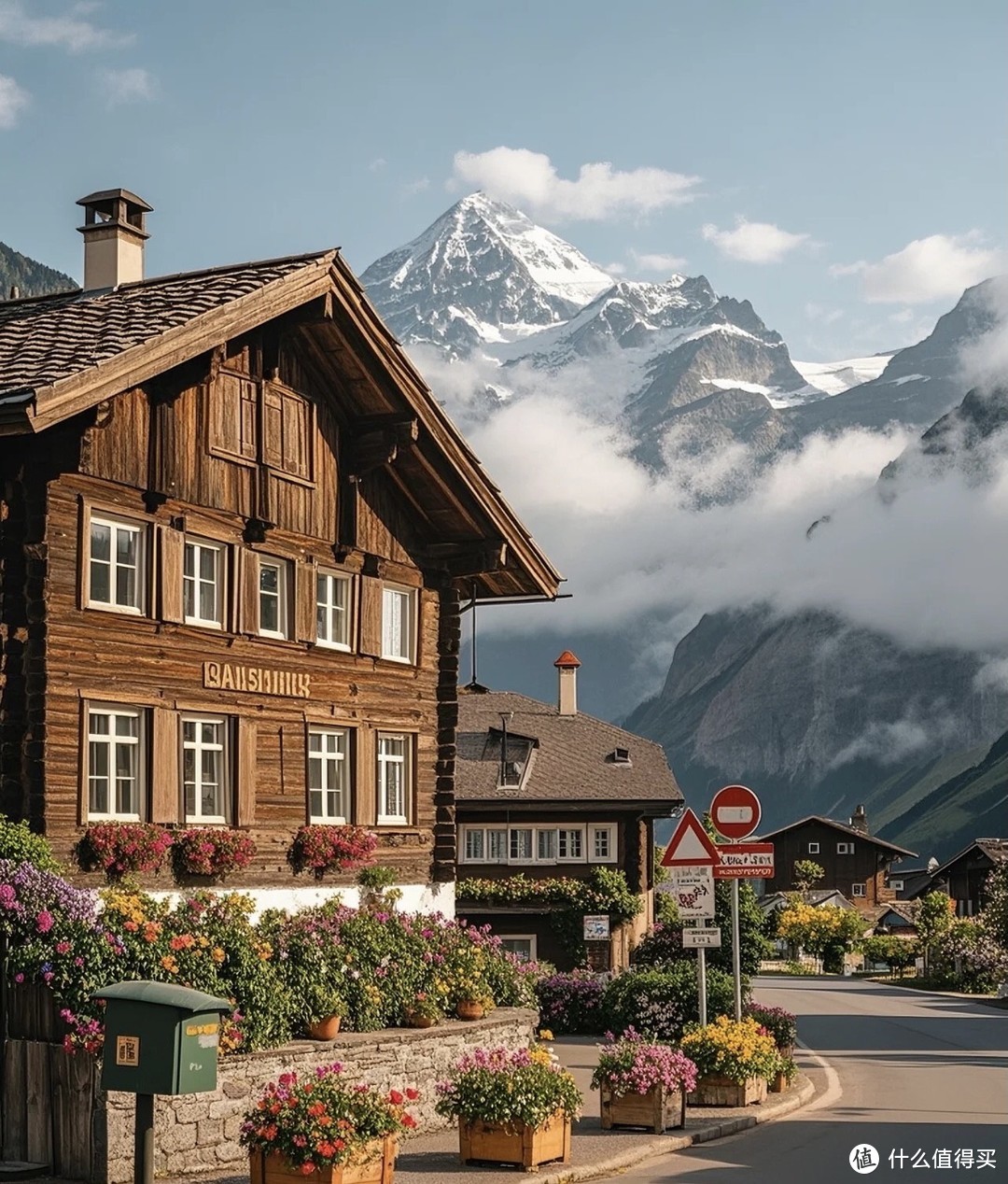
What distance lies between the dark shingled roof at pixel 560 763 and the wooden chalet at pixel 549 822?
0.14 feet

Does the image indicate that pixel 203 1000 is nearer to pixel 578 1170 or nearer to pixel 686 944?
pixel 578 1170

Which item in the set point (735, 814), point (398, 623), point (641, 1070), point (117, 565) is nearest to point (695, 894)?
point (735, 814)

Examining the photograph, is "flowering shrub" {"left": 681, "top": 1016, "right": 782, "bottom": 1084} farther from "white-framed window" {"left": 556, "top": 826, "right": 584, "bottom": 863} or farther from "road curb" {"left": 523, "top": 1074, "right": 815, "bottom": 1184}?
"white-framed window" {"left": 556, "top": 826, "right": 584, "bottom": 863}

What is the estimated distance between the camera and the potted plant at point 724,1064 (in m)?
23.2

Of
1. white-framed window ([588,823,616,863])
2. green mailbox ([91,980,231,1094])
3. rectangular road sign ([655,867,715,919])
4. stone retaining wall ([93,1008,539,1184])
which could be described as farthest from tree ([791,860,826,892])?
green mailbox ([91,980,231,1094])

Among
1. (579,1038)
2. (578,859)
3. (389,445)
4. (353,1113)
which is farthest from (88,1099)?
(578,859)

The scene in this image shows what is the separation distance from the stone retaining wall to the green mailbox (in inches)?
90.3

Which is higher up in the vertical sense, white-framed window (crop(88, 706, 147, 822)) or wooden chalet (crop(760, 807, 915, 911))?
white-framed window (crop(88, 706, 147, 822))

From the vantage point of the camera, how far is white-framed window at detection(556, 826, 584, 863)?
52469 mm

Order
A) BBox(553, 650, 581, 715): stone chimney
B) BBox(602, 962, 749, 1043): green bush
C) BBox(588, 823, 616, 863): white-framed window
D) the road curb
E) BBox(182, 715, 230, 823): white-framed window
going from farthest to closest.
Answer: BBox(553, 650, 581, 715): stone chimney → BBox(588, 823, 616, 863): white-framed window → BBox(602, 962, 749, 1043): green bush → BBox(182, 715, 230, 823): white-framed window → the road curb

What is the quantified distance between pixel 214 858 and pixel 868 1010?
3637 cm

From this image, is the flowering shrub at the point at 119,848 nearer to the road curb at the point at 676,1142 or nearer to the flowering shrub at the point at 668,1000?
the road curb at the point at 676,1142

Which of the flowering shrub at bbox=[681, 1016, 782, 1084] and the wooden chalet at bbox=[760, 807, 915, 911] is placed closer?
the flowering shrub at bbox=[681, 1016, 782, 1084]

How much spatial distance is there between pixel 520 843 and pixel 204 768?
2937 cm
